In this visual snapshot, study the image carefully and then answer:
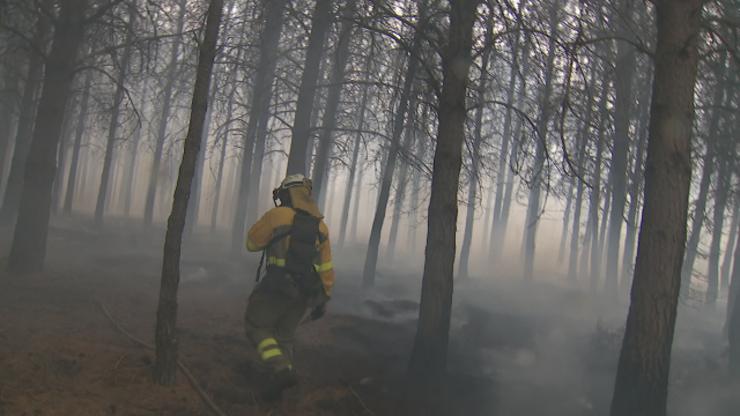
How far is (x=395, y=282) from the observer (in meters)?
Result: 16.0

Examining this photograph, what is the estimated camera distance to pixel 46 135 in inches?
325

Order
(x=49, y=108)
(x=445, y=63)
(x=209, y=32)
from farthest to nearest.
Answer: (x=49, y=108) < (x=445, y=63) < (x=209, y=32)

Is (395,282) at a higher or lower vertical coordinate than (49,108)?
lower

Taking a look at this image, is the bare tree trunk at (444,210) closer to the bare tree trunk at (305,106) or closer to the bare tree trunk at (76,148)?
the bare tree trunk at (305,106)

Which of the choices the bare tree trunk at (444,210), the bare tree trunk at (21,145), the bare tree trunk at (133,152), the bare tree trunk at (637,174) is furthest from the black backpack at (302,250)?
the bare tree trunk at (133,152)

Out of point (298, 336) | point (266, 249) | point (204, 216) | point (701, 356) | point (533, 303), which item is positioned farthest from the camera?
point (204, 216)

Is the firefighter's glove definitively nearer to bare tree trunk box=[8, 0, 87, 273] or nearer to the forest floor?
the forest floor

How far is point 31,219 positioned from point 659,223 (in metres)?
8.65

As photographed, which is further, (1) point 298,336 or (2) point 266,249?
(1) point 298,336

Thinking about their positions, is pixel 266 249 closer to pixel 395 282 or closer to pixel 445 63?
pixel 445 63

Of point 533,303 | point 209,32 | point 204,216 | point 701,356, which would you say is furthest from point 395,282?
point 204,216

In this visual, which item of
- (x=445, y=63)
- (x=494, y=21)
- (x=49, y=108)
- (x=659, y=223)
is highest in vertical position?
(x=494, y=21)

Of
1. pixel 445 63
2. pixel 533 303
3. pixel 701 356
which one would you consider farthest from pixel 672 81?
pixel 533 303

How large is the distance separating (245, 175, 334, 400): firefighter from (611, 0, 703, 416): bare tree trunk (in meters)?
2.75
